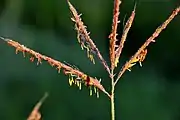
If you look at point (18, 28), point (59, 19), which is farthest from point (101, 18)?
point (18, 28)

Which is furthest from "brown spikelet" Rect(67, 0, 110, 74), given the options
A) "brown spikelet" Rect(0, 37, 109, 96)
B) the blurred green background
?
the blurred green background

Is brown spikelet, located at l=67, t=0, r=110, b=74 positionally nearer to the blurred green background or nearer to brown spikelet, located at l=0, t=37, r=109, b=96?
brown spikelet, located at l=0, t=37, r=109, b=96

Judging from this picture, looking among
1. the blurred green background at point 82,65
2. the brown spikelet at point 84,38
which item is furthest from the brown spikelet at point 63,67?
the blurred green background at point 82,65

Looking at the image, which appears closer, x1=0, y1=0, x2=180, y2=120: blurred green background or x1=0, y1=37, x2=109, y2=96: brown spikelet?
x1=0, y1=37, x2=109, y2=96: brown spikelet

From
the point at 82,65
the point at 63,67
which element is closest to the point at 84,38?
the point at 63,67

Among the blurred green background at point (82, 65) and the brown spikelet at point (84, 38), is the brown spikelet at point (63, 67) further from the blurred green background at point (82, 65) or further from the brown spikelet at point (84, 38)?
the blurred green background at point (82, 65)

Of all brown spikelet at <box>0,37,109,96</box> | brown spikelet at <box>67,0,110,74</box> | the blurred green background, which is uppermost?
the blurred green background
